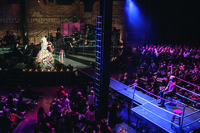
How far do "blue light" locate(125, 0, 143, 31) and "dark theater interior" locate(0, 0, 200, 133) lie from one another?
10cm

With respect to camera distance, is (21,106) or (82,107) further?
(21,106)

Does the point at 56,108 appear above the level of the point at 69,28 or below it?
below

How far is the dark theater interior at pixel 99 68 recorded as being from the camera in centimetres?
573

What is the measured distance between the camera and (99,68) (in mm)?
5969

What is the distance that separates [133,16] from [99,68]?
16.1 metres

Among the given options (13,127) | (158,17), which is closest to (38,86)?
(13,127)

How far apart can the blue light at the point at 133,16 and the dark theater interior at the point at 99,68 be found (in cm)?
10

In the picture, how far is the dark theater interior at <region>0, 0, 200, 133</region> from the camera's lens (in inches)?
226

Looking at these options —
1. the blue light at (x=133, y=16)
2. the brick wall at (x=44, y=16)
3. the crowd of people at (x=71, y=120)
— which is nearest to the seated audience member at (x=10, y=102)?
the crowd of people at (x=71, y=120)

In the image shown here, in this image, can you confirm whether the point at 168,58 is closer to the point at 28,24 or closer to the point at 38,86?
the point at 38,86

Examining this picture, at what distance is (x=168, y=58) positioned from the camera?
13.0 m

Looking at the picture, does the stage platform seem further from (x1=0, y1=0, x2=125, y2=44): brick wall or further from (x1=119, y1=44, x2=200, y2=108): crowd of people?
(x1=0, y1=0, x2=125, y2=44): brick wall

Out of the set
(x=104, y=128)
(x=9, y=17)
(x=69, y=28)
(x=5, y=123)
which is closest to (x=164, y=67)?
(x=104, y=128)

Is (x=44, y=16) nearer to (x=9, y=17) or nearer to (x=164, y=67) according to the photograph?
(x=9, y=17)
